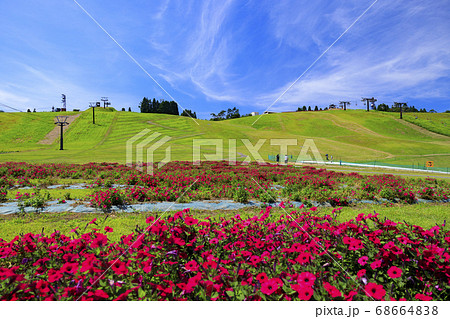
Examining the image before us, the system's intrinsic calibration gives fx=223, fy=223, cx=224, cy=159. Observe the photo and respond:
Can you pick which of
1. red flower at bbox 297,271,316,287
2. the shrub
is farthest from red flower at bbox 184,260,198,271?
the shrub

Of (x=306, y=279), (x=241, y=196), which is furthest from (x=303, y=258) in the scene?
(x=241, y=196)

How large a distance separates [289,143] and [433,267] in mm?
Result: 64261

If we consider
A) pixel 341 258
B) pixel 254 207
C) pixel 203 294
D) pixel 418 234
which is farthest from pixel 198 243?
pixel 254 207

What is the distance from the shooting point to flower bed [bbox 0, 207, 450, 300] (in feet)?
8.11

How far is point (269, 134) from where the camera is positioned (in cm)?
7856

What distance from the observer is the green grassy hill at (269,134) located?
55781mm

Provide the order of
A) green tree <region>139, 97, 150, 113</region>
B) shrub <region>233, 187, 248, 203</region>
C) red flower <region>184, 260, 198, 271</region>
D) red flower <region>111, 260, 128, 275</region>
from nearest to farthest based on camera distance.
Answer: red flower <region>111, 260, 128, 275</region> < red flower <region>184, 260, 198, 271</region> < shrub <region>233, 187, 248, 203</region> < green tree <region>139, 97, 150, 113</region>

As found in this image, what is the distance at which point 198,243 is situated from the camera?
4047 millimetres

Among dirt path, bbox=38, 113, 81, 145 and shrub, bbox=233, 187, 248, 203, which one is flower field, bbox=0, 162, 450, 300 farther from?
dirt path, bbox=38, 113, 81, 145

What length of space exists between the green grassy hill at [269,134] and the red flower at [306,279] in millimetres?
46609

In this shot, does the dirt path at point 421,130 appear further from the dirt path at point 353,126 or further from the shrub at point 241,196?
the shrub at point 241,196

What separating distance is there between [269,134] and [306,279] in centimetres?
7808

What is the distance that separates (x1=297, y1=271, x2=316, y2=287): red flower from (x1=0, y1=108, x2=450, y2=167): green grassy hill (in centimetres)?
4661
